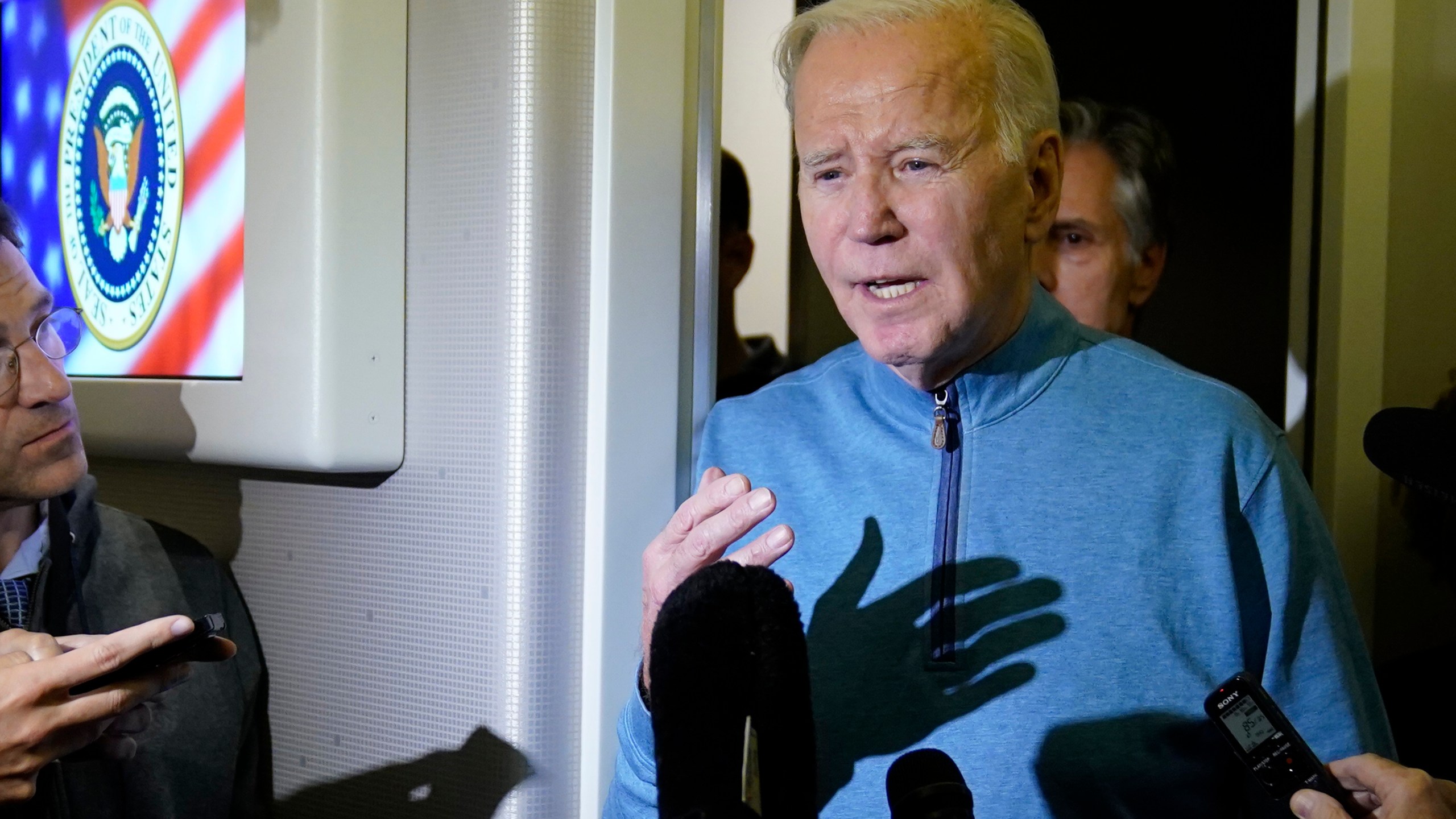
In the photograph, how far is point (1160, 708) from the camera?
1.25 metres

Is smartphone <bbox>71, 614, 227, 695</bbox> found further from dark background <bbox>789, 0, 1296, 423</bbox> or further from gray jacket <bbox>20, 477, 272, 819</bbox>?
dark background <bbox>789, 0, 1296, 423</bbox>

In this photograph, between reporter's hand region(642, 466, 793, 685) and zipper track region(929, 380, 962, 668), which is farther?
zipper track region(929, 380, 962, 668)

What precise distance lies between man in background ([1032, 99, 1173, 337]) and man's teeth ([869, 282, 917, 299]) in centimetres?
79

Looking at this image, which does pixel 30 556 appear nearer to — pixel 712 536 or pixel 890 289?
pixel 712 536

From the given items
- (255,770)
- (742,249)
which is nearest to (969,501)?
(742,249)

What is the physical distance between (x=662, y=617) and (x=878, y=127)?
675 millimetres

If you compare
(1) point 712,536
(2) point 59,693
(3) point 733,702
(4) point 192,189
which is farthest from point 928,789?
(4) point 192,189

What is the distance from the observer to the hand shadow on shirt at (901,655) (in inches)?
50.6

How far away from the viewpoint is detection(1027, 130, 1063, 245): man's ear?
1.36 m

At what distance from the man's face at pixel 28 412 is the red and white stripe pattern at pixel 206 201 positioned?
0.72 feet

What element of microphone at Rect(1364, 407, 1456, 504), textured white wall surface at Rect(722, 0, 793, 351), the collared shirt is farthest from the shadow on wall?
microphone at Rect(1364, 407, 1456, 504)

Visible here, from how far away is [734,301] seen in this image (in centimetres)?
216

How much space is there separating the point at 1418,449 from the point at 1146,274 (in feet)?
4.32

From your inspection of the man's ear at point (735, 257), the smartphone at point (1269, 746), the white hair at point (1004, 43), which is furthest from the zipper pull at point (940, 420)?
the man's ear at point (735, 257)
